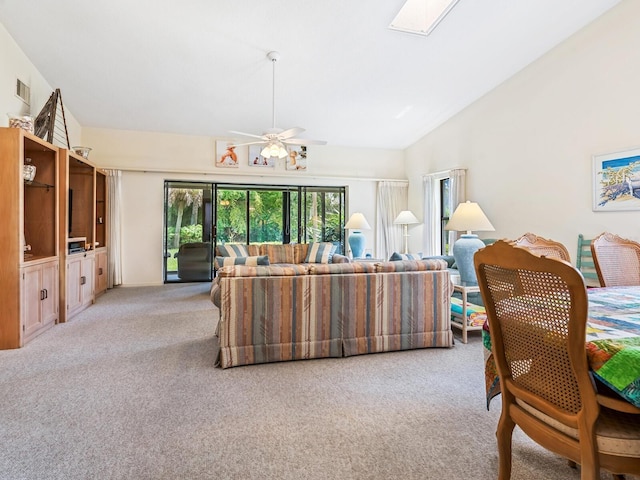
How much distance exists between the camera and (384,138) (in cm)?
735

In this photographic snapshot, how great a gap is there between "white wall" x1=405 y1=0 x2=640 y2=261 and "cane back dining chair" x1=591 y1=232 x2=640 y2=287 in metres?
1.57

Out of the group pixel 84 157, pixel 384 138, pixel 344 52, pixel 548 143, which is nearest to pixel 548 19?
pixel 548 143

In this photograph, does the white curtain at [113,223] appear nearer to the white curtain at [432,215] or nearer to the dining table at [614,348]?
the white curtain at [432,215]

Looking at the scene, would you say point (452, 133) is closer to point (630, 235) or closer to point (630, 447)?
point (630, 235)

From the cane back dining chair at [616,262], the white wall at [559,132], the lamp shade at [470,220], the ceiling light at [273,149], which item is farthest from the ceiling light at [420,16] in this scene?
the cane back dining chair at [616,262]

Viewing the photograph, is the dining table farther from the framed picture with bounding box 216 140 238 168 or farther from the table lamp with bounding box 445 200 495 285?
the framed picture with bounding box 216 140 238 168

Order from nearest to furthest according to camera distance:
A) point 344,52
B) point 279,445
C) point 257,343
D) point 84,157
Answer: point 279,445 < point 257,343 < point 344,52 < point 84,157

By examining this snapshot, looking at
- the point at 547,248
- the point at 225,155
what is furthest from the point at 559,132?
the point at 225,155

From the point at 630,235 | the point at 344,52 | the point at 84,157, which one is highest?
the point at 344,52

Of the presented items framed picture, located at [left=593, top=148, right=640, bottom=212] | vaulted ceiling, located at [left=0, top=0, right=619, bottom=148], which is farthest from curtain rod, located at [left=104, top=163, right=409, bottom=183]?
framed picture, located at [left=593, top=148, right=640, bottom=212]

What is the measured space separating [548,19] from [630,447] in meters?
4.56

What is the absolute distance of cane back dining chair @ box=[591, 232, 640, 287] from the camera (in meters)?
2.42

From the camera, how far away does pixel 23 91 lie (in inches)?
165

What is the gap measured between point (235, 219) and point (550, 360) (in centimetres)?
659
